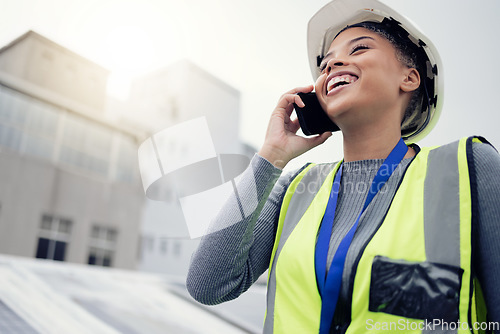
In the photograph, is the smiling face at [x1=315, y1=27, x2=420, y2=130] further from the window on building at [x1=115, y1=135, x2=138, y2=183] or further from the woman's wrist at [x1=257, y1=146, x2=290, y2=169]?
the window on building at [x1=115, y1=135, x2=138, y2=183]

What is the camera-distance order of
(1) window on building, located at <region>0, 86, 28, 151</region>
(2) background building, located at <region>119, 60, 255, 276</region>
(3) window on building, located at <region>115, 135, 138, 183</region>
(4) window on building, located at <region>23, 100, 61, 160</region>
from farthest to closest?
(2) background building, located at <region>119, 60, 255, 276</region>
(3) window on building, located at <region>115, 135, 138, 183</region>
(4) window on building, located at <region>23, 100, 61, 160</region>
(1) window on building, located at <region>0, 86, 28, 151</region>

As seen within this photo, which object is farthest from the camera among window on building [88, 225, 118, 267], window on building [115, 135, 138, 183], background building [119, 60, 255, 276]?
background building [119, 60, 255, 276]

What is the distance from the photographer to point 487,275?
30.7 inches

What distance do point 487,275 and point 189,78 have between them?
17257mm

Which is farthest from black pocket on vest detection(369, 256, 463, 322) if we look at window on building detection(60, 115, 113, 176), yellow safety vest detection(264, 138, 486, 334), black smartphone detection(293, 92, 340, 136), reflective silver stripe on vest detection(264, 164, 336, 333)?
window on building detection(60, 115, 113, 176)

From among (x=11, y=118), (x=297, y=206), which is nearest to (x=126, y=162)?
(x=11, y=118)

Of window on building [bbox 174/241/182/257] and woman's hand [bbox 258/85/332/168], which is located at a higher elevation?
woman's hand [bbox 258/85/332/168]

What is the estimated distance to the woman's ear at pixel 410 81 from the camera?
1164 mm

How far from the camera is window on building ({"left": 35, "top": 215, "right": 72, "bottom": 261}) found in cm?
1060

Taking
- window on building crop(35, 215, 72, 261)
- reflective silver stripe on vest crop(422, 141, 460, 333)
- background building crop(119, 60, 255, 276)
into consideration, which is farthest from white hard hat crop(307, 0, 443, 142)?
background building crop(119, 60, 255, 276)

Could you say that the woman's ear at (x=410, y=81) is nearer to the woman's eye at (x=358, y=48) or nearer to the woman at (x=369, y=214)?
the woman at (x=369, y=214)

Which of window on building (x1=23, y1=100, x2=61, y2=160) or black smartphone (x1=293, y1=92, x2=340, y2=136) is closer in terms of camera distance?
black smartphone (x1=293, y1=92, x2=340, y2=136)

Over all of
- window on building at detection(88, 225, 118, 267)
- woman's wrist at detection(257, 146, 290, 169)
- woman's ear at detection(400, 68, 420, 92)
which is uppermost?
woman's ear at detection(400, 68, 420, 92)

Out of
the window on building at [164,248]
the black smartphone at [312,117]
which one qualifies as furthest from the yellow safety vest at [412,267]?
the window on building at [164,248]
